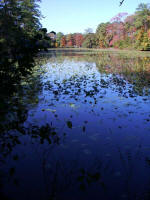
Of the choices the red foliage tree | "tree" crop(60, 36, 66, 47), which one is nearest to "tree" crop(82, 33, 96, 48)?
the red foliage tree

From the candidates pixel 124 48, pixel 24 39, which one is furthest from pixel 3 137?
pixel 124 48

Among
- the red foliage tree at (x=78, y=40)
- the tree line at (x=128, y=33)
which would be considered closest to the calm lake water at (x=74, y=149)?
the tree line at (x=128, y=33)

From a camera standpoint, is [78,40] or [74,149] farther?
[78,40]

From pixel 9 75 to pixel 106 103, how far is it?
4.25m

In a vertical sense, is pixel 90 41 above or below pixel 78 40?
below

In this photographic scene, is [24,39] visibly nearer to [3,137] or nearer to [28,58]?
[28,58]

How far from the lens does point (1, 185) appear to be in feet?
8.65

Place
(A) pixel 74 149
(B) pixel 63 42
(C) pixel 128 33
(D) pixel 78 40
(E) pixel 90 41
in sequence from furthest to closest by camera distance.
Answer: (D) pixel 78 40 < (B) pixel 63 42 < (E) pixel 90 41 < (C) pixel 128 33 < (A) pixel 74 149

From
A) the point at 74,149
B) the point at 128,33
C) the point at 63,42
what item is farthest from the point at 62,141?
the point at 63,42

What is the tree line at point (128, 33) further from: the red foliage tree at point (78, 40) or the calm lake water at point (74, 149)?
the calm lake water at point (74, 149)

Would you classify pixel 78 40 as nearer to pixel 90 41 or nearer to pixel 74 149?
pixel 90 41

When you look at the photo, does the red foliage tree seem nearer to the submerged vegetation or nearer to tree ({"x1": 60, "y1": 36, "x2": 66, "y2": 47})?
tree ({"x1": 60, "y1": 36, "x2": 66, "y2": 47})

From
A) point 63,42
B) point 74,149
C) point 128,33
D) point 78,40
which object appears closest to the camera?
point 74,149

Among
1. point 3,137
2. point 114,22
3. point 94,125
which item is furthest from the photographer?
point 114,22
